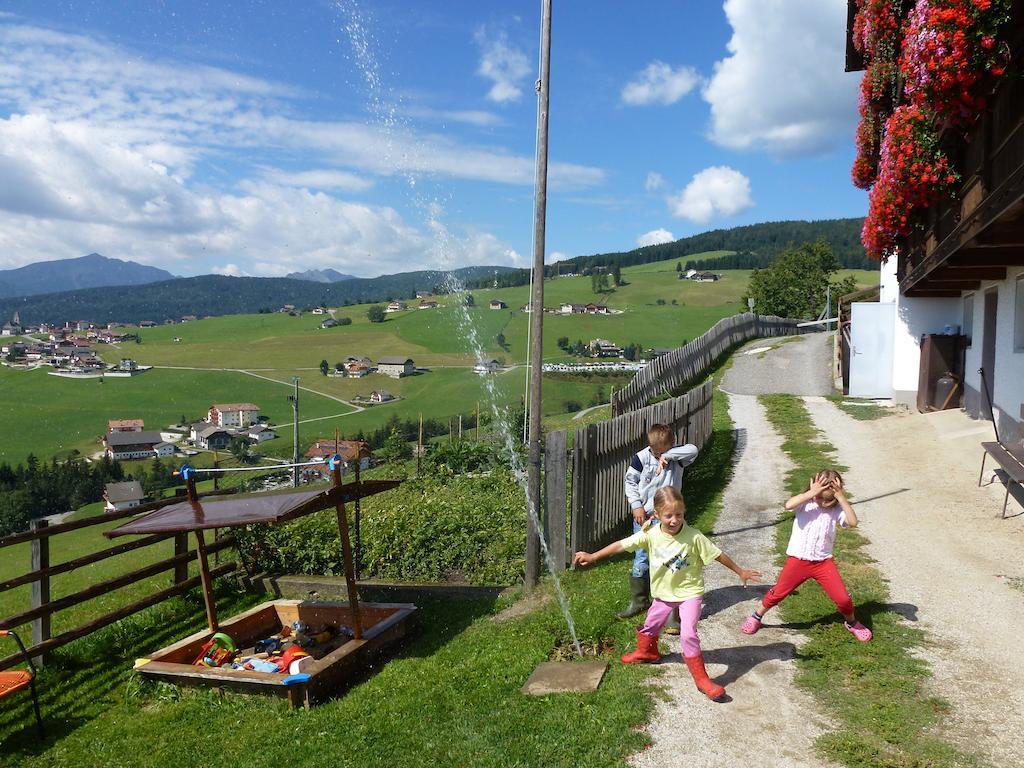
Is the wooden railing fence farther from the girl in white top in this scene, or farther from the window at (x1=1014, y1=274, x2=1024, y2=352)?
the window at (x1=1014, y1=274, x2=1024, y2=352)

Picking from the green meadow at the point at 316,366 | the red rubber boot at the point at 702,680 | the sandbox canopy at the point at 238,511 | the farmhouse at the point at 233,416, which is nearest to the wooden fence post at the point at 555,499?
the sandbox canopy at the point at 238,511

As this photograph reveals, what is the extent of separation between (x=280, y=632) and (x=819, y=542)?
17.3 feet

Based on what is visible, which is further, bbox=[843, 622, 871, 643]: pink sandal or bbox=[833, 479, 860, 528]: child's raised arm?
bbox=[843, 622, 871, 643]: pink sandal

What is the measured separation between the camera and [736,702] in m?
5.23

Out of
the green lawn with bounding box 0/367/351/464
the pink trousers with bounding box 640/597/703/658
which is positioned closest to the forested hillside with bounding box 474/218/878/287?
the green lawn with bounding box 0/367/351/464

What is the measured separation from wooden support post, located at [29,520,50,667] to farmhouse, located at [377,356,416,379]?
73.9 meters

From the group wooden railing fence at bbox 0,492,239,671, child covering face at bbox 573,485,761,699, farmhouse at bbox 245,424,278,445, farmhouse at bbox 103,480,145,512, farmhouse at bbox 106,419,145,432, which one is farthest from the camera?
farmhouse at bbox 106,419,145,432

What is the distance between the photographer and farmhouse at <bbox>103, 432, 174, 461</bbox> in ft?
240

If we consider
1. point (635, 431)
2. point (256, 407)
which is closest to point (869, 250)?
point (635, 431)

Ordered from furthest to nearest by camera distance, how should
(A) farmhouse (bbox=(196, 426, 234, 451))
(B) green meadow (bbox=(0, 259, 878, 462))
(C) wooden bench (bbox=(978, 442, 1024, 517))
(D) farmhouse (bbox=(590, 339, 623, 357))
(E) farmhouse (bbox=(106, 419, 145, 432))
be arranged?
(E) farmhouse (bbox=(106, 419, 145, 432)), (B) green meadow (bbox=(0, 259, 878, 462)), (A) farmhouse (bbox=(196, 426, 234, 451)), (D) farmhouse (bbox=(590, 339, 623, 357)), (C) wooden bench (bbox=(978, 442, 1024, 517))

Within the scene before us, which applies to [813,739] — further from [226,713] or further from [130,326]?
[130,326]

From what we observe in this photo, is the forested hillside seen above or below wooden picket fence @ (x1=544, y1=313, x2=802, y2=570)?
above

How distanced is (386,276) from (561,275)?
84.5 meters

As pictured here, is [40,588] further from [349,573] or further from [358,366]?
[358,366]
